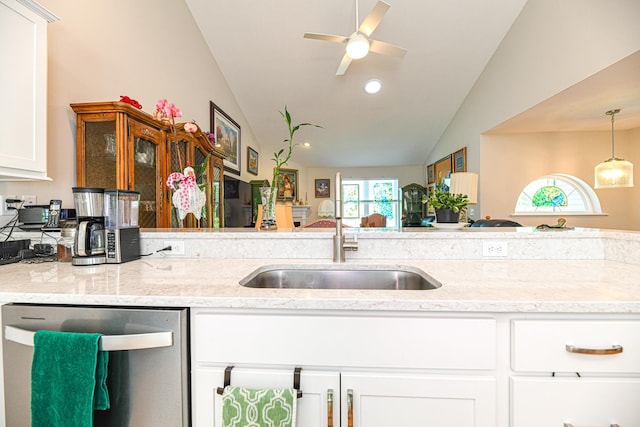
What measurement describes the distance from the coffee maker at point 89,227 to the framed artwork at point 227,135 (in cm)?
244

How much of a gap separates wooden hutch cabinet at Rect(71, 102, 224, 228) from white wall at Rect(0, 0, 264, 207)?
10 cm

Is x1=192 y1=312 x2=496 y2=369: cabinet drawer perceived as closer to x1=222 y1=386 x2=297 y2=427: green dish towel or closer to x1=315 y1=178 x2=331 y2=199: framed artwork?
x1=222 y1=386 x2=297 y2=427: green dish towel

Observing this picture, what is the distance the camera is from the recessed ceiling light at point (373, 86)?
4.37 m

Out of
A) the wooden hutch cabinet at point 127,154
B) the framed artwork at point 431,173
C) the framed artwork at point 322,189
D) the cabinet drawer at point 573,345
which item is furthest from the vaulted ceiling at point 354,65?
the cabinet drawer at point 573,345

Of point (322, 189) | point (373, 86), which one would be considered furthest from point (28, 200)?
point (322, 189)

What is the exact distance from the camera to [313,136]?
5742 millimetres

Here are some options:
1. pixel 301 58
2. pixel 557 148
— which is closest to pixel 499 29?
pixel 557 148

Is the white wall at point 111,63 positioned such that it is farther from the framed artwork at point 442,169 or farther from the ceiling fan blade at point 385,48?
the framed artwork at point 442,169

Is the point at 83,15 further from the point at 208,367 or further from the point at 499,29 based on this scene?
the point at 499,29

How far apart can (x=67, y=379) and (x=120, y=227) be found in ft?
2.36

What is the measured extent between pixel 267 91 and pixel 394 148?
9.75 feet

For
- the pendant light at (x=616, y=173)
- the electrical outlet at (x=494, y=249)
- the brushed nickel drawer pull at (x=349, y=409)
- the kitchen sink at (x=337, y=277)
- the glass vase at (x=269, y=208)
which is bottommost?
the brushed nickel drawer pull at (x=349, y=409)

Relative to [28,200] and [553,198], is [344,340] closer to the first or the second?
[28,200]

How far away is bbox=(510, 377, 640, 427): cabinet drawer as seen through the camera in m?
0.75
